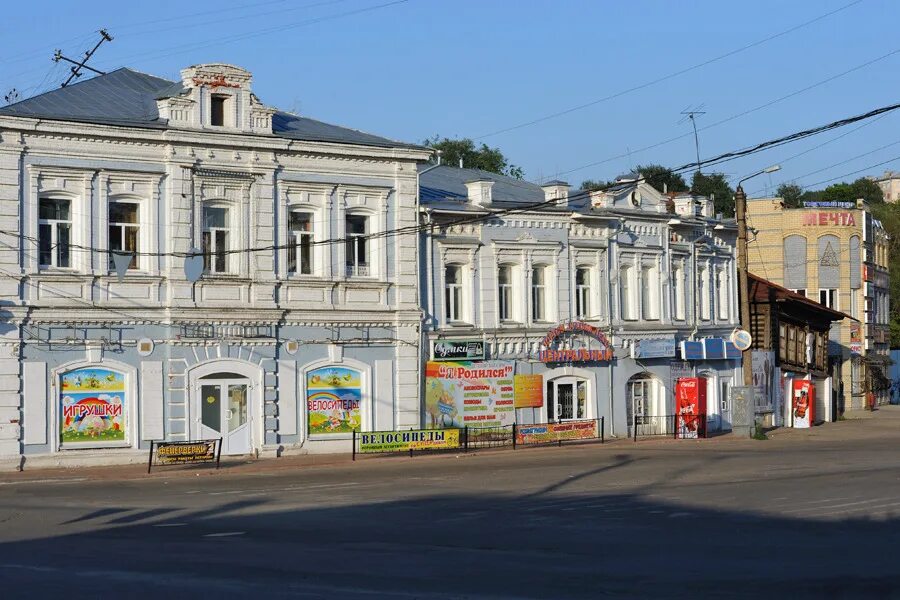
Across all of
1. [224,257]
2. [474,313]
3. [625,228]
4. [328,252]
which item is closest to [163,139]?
[224,257]

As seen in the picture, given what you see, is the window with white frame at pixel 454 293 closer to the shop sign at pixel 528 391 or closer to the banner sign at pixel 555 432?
the shop sign at pixel 528 391

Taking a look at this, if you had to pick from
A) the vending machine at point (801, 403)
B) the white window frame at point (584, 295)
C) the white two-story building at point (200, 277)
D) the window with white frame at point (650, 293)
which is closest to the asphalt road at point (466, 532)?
the white two-story building at point (200, 277)

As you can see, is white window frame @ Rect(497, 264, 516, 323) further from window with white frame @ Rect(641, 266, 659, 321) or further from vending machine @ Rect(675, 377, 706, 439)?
vending machine @ Rect(675, 377, 706, 439)

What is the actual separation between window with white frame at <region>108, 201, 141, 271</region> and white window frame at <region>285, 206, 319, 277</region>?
13.8 ft

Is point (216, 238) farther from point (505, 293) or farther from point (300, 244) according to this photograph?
point (505, 293)

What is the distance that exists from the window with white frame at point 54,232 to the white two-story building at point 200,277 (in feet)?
0.15

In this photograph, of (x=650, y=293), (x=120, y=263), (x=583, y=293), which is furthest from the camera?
(x=650, y=293)

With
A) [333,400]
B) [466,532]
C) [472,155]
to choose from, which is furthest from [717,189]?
[466,532]

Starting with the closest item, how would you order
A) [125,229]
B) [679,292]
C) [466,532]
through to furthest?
[466,532] → [125,229] → [679,292]

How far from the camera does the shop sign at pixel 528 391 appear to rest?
3969 centimetres

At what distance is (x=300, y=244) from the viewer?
116 feet

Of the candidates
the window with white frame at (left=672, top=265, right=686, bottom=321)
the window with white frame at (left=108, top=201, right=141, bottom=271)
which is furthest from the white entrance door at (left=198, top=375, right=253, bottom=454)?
the window with white frame at (left=672, top=265, right=686, bottom=321)

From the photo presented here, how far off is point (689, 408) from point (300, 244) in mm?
14994

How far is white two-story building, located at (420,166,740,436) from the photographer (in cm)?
3891
